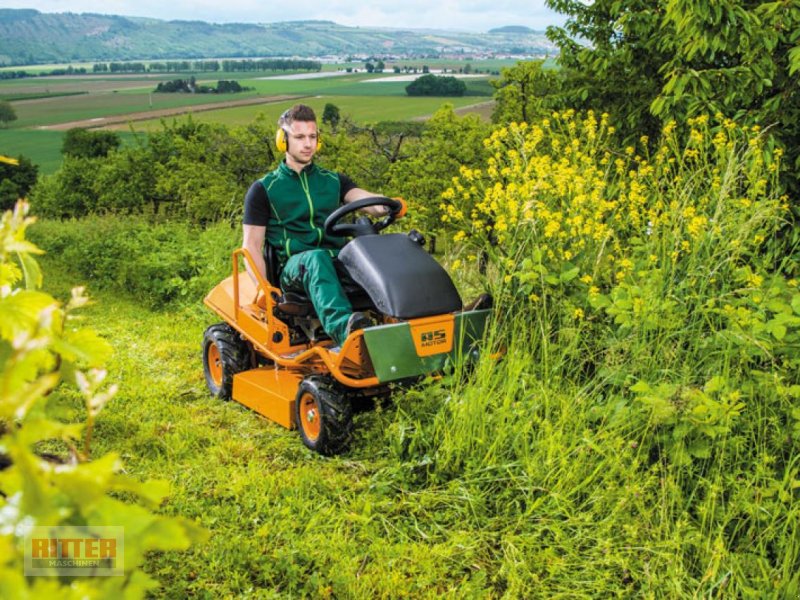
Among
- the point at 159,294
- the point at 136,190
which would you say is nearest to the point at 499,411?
the point at 159,294

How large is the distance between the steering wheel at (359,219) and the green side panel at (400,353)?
2.29 ft

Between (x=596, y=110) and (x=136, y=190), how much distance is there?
29.7 metres

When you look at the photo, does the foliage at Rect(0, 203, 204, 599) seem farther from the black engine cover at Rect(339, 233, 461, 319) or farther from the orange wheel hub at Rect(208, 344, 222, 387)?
the orange wheel hub at Rect(208, 344, 222, 387)

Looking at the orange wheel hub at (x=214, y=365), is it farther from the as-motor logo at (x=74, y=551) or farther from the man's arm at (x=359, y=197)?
the as-motor logo at (x=74, y=551)

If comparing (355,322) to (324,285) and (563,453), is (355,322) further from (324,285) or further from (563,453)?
(563,453)

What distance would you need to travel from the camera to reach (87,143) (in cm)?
5247

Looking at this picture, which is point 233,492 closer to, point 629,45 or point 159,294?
point 159,294

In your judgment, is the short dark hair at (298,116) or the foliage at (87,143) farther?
the foliage at (87,143)

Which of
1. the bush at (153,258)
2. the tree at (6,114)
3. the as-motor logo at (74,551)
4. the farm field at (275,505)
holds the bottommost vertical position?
the tree at (6,114)

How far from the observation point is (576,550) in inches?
117

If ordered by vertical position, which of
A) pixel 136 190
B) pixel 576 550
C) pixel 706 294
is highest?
pixel 706 294

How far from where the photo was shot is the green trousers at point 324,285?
3.94 m

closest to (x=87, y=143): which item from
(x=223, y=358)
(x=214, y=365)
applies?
(x=214, y=365)

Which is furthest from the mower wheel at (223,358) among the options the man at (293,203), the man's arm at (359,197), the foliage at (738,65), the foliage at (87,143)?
the foliage at (87,143)
